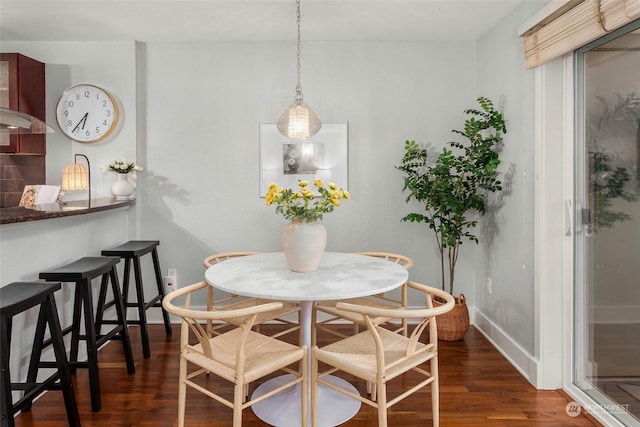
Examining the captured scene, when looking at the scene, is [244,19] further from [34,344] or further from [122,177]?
[34,344]

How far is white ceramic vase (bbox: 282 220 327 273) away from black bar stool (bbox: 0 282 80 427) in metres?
1.14

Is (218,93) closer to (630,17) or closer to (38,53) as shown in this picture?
(38,53)

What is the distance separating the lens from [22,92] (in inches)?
136

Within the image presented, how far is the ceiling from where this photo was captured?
2.93 meters

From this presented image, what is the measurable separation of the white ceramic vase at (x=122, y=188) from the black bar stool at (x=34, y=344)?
1.41 meters

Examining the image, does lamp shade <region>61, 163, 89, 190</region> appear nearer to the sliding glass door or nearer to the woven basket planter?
the woven basket planter

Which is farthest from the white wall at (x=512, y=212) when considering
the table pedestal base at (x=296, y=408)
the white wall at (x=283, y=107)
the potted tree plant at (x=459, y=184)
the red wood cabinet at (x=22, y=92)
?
the red wood cabinet at (x=22, y=92)

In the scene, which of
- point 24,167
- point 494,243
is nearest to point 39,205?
point 24,167

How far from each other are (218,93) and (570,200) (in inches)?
109

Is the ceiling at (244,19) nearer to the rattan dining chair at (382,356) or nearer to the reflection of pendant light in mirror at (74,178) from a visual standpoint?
the reflection of pendant light in mirror at (74,178)

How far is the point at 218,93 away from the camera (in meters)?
3.74

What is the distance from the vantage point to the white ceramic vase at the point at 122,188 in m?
3.51

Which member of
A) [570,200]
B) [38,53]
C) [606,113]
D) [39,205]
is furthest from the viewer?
[38,53]

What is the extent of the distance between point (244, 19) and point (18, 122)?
1682 mm
